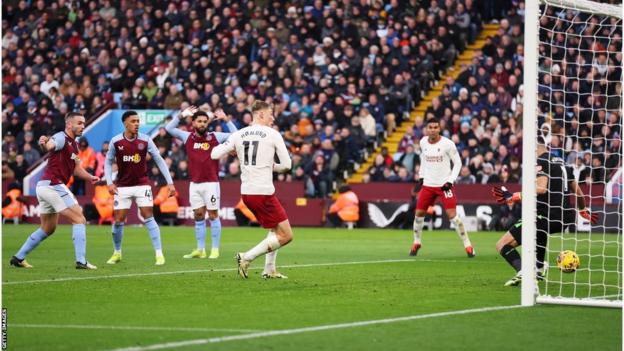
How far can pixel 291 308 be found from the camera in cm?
1070

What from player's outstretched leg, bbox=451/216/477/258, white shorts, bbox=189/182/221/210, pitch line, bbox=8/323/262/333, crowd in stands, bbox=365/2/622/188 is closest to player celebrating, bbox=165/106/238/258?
white shorts, bbox=189/182/221/210

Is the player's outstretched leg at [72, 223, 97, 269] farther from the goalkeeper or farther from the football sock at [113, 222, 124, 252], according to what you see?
the goalkeeper

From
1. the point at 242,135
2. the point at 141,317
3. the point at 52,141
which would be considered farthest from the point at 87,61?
the point at 141,317

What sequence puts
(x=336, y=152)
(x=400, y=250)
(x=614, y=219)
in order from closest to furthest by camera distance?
(x=400, y=250) < (x=614, y=219) < (x=336, y=152)

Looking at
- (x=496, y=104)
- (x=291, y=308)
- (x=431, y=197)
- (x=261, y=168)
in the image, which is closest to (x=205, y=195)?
(x=431, y=197)

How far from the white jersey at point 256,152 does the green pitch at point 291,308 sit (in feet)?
3.80

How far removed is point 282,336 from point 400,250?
39.4 feet

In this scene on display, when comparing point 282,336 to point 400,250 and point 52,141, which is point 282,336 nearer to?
point 52,141

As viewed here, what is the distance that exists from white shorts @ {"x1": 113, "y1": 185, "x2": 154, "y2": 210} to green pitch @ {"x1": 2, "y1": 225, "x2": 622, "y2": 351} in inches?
33.9

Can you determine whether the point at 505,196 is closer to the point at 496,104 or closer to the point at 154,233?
the point at 154,233

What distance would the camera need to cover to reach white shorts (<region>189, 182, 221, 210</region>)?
1873 centimetres

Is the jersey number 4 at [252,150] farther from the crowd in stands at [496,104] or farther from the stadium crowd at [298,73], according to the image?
the crowd in stands at [496,104]

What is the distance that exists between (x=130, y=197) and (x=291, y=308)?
669cm

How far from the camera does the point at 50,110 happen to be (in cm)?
3772
